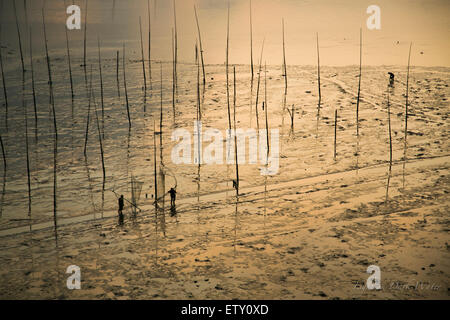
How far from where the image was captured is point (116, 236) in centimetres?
295

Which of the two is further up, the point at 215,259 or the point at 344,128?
the point at 344,128

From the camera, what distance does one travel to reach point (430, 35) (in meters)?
7.79

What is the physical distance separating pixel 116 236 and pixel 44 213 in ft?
1.83

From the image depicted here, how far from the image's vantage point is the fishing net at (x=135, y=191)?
10.7 feet

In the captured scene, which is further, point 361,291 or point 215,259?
point 215,259

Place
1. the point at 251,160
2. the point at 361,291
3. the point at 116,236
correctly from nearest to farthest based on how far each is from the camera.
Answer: the point at 361,291 < the point at 116,236 < the point at 251,160

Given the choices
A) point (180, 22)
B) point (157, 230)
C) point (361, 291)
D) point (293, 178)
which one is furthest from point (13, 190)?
point (180, 22)

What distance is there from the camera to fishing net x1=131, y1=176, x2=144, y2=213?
10.7 feet

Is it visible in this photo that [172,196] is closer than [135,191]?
Yes

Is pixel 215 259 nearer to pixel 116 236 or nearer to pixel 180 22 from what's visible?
pixel 116 236

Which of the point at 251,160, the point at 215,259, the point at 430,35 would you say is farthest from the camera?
the point at 430,35

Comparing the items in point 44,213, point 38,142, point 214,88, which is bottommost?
point 44,213

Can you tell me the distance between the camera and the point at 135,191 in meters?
3.42

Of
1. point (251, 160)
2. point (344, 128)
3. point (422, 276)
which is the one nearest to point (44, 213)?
point (251, 160)
